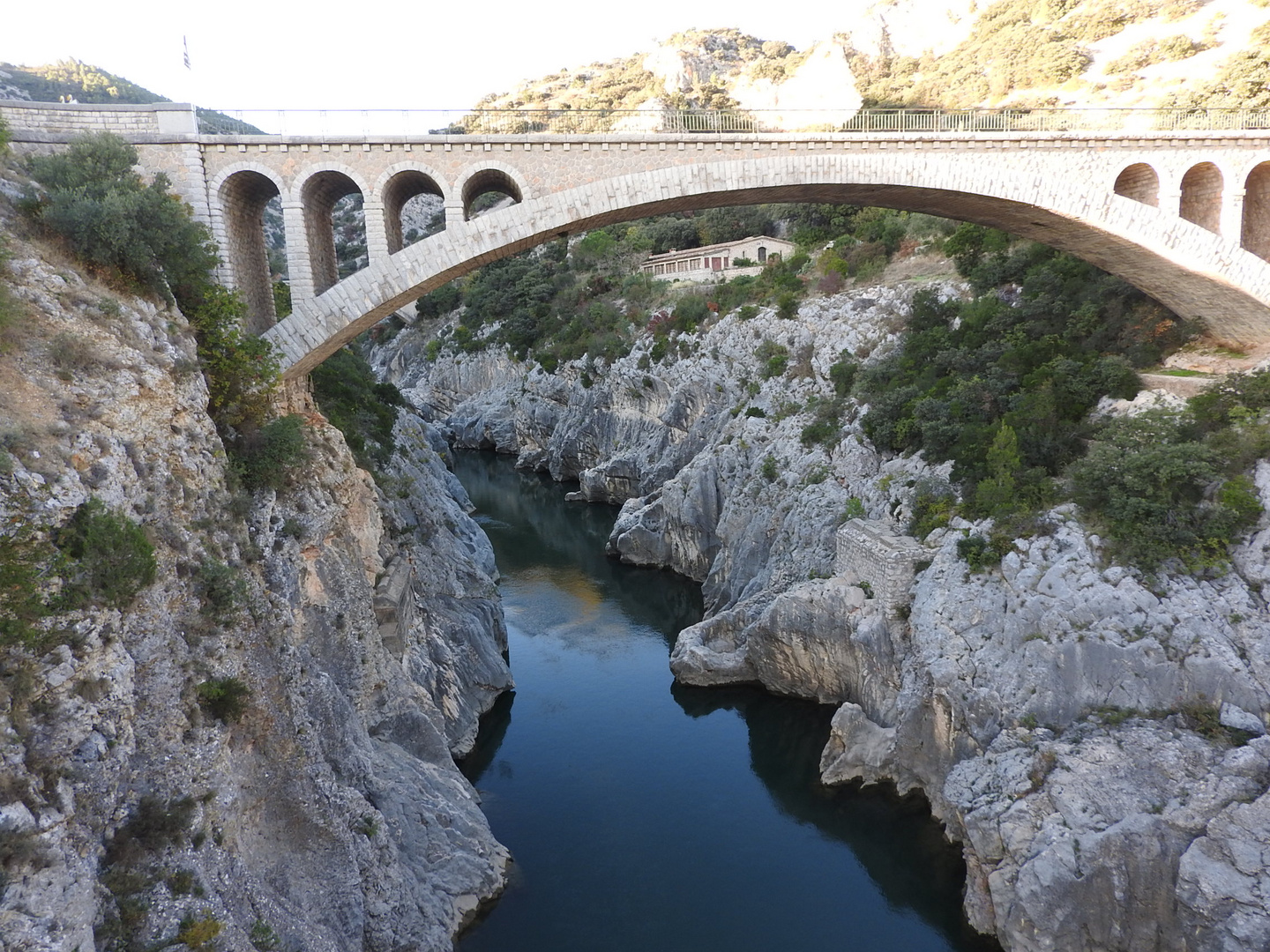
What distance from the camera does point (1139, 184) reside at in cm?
1639

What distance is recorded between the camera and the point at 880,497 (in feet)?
56.5

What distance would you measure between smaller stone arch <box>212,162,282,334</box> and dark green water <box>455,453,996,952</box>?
1055 cm

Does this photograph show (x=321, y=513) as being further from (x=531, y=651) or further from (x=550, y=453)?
(x=550, y=453)

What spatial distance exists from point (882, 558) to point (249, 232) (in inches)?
579

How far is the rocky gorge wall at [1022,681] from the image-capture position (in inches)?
383

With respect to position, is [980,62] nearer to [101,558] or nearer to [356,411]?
[356,411]

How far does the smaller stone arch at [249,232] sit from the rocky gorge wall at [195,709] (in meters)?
3.30

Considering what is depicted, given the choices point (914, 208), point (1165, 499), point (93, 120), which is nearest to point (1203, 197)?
point (914, 208)

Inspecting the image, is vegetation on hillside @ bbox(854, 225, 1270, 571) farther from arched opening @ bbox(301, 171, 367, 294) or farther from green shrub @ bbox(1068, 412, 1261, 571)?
arched opening @ bbox(301, 171, 367, 294)

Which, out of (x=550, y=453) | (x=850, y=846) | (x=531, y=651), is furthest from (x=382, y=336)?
(x=850, y=846)

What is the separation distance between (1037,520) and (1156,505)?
72.3 inches

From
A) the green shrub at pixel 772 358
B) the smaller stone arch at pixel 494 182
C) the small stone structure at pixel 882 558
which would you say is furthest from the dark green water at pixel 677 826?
the smaller stone arch at pixel 494 182

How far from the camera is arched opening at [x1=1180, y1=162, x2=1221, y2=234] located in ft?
53.0

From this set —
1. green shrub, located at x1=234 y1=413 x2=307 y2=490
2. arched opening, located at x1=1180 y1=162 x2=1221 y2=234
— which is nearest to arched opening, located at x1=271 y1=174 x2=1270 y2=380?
arched opening, located at x1=1180 y1=162 x2=1221 y2=234
